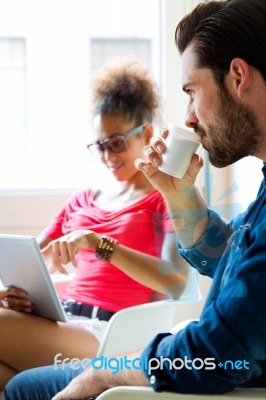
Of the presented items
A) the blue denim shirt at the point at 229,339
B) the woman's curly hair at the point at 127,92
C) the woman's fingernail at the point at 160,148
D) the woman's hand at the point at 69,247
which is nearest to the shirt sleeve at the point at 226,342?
the blue denim shirt at the point at 229,339

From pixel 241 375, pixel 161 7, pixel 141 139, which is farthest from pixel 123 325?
pixel 161 7

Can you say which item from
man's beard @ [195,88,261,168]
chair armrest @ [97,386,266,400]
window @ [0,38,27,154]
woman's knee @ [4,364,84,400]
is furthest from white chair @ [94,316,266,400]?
window @ [0,38,27,154]

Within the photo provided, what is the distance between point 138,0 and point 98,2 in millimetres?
139

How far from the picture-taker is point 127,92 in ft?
5.87

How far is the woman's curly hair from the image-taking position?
1741mm

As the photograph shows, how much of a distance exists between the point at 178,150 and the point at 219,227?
137mm

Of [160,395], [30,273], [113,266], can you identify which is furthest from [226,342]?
[113,266]

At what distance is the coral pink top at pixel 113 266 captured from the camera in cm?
153

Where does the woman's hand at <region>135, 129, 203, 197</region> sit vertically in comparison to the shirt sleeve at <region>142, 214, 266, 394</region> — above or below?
above

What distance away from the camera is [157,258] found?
1.37 meters

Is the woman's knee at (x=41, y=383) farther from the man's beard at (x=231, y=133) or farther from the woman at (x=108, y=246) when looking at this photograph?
the man's beard at (x=231, y=133)

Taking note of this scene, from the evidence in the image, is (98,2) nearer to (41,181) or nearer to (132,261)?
Result: (41,181)

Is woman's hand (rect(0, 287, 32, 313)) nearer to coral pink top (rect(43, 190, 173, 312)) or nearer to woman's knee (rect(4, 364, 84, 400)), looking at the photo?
coral pink top (rect(43, 190, 173, 312))

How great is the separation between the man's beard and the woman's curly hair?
2.31 ft
